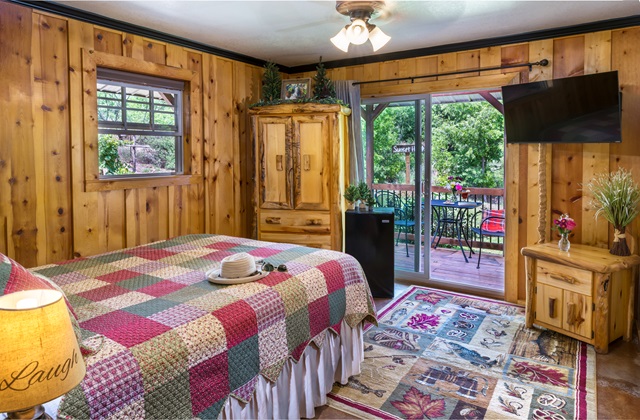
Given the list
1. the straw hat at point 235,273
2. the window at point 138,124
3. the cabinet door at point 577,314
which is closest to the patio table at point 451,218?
the cabinet door at point 577,314

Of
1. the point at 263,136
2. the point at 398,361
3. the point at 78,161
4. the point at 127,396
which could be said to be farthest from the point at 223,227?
the point at 127,396

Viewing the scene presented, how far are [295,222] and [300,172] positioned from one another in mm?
493

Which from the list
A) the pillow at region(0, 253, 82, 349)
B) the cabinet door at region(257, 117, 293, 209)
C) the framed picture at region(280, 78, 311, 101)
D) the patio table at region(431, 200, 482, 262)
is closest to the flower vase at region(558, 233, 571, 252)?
the cabinet door at region(257, 117, 293, 209)

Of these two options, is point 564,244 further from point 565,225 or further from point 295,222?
point 295,222

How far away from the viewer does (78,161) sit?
320 centimetres

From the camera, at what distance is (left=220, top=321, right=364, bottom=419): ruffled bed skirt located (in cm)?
192

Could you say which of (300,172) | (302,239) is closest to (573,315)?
(302,239)

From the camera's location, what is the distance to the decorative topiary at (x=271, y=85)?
446 centimetres

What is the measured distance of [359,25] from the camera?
2.92 metres

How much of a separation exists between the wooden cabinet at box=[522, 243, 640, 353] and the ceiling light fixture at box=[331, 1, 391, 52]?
2036 mm

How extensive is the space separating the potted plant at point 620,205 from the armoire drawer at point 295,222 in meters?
2.28

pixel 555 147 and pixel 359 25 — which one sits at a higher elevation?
pixel 359 25

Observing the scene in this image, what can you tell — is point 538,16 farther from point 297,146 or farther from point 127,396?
point 127,396

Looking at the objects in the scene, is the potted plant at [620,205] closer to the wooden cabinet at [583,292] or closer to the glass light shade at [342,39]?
the wooden cabinet at [583,292]
